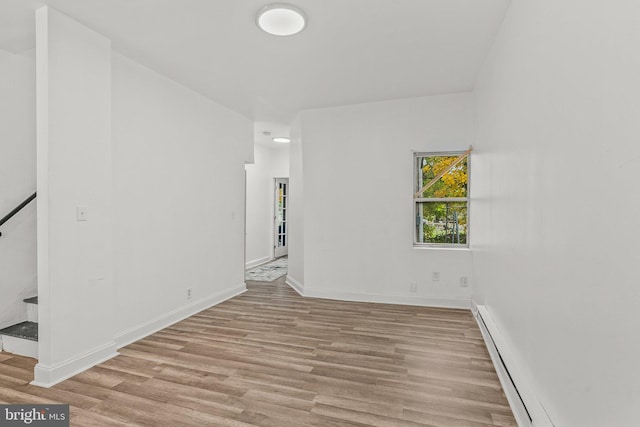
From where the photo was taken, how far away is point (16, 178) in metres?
3.13

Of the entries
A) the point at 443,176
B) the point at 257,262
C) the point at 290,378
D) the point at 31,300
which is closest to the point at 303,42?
the point at 443,176

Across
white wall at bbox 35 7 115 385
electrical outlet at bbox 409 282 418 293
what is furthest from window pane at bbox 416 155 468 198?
white wall at bbox 35 7 115 385

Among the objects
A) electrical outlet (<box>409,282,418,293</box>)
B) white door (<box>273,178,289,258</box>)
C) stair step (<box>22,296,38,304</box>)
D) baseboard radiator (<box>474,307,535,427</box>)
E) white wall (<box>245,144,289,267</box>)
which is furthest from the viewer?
white door (<box>273,178,289,258</box>)

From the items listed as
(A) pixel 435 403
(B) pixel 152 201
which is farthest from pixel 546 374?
(B) pixel 152 201

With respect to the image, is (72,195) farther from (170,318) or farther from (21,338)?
(170,318)

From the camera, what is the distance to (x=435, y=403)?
2.14m

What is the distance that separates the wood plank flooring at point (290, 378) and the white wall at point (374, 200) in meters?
0.74

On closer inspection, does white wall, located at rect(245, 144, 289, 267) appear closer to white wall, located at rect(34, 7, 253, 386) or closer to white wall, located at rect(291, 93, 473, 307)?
white wall, located at rect(34, 7, 253, 386)

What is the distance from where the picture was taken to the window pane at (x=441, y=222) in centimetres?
428

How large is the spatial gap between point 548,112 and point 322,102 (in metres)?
3.24

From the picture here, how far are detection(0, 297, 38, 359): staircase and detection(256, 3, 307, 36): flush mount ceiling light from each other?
3230 millimetres

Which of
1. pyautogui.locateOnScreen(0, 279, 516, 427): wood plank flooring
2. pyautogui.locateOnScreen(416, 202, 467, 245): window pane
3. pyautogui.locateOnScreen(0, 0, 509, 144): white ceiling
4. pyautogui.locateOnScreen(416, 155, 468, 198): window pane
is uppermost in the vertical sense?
pyautogui.locateOnScreen(0, 0, 509, 144): white ceiling

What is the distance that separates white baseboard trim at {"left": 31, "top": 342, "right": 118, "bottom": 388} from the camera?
2.38 meters

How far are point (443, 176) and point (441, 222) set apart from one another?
616 mm
